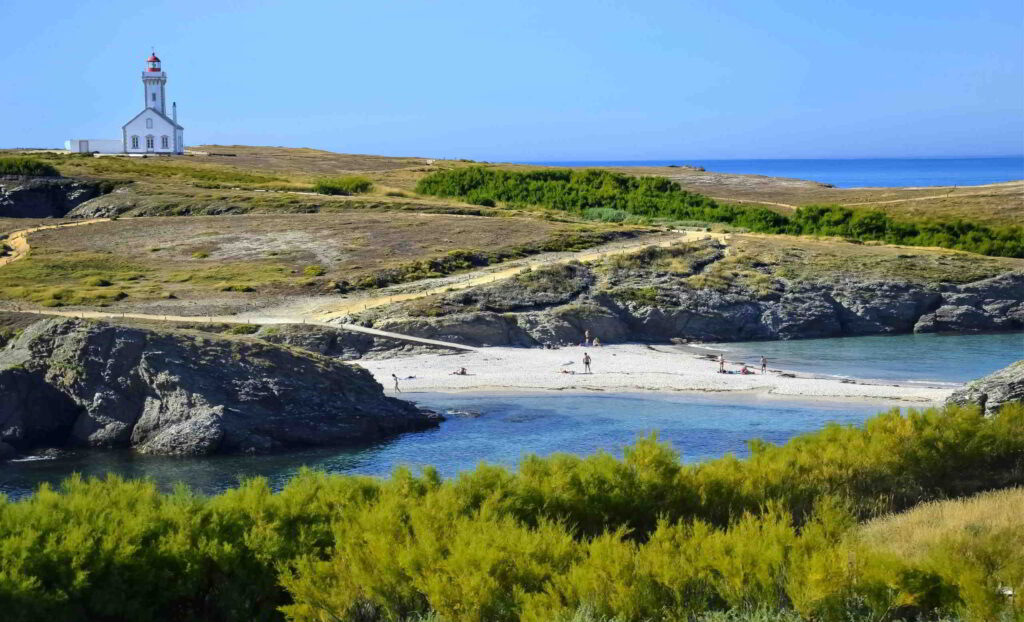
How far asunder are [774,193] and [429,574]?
119545 millimetres

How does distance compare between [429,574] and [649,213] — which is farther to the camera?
[649,213]

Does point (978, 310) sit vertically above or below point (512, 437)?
above

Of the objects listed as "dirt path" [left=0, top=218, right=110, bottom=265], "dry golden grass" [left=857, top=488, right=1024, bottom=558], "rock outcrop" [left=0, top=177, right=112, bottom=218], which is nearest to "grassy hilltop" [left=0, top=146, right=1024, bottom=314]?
"dirt path" [left=0, top=218, right=110, bottom=265]

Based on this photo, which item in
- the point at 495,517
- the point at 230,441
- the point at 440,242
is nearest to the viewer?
the point at 495,517

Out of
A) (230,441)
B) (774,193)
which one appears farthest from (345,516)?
(774,193)

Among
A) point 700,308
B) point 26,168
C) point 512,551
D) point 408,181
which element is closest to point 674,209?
point 408,181

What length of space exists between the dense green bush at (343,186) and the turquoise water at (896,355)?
51.6 m

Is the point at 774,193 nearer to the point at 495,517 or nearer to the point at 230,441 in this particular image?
the point at 230,441

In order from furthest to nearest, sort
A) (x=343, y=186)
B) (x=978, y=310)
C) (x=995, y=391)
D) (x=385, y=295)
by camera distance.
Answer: (x=343, y=186)
(x=978, y=310)
(x=385, y=295)
(x=995, y=391)

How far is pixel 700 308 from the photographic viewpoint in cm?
6294

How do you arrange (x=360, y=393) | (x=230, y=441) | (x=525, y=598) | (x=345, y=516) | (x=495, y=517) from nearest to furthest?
(x=525, y=598), (x=495, y=517), (x=345, y=516), (x=230, y=441), (x=360, y=393)

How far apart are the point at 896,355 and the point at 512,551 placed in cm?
4505

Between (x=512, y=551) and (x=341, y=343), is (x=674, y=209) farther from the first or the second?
(x=512, y=551)

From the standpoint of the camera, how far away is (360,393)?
39.9 metres
